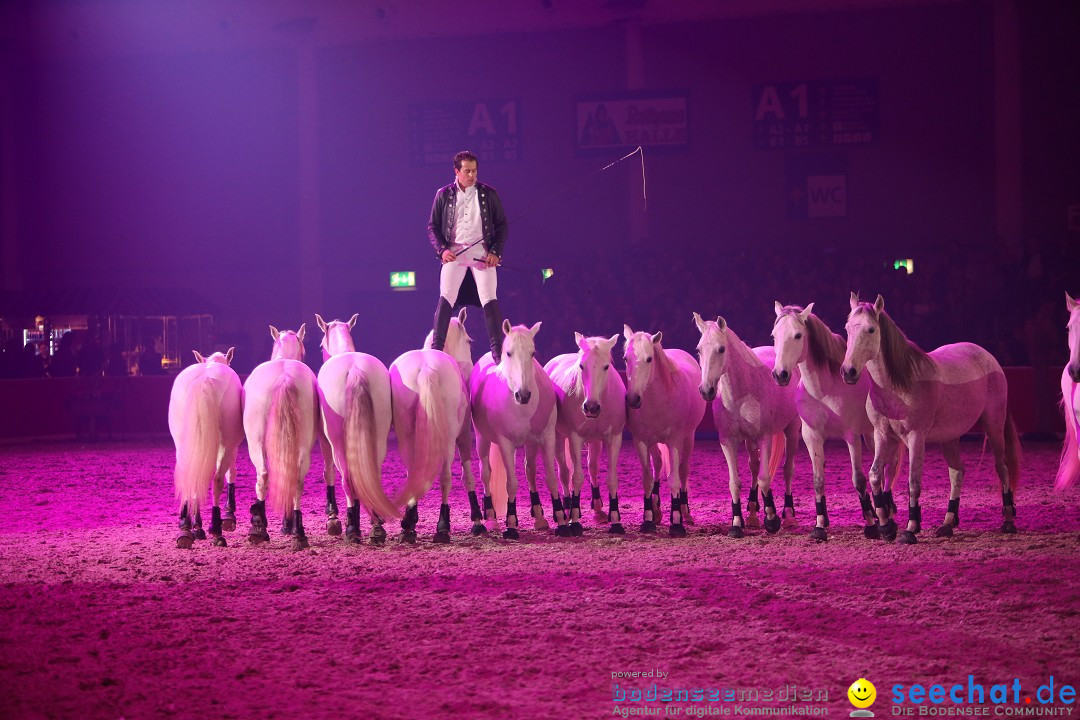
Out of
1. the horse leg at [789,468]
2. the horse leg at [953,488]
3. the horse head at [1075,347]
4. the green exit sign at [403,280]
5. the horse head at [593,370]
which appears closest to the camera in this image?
the horse head at [1075,347]

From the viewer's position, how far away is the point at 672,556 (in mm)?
7965

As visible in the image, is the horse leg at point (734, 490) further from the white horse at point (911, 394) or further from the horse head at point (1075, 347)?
the horse head at point (1075, 347)

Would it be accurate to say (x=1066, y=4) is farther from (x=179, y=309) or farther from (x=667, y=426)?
(x=179, y=309)

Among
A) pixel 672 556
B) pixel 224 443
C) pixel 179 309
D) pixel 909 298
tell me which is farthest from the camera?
pixel 179 309

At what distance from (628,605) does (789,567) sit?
163 centimetres

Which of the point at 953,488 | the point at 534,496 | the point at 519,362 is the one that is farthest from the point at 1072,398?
the point at 534,496

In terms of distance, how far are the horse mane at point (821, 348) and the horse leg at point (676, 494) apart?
150cm

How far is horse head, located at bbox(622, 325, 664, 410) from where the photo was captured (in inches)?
352

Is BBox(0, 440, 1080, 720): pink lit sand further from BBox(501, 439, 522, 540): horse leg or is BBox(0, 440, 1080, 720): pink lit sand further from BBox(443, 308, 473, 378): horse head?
BBox(443, 308, 473, 378): horse head

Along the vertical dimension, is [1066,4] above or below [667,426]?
above

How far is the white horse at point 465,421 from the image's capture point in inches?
366

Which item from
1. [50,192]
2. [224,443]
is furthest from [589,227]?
[224,443]

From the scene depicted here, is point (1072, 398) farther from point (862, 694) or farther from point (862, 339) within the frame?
point (862, 694)

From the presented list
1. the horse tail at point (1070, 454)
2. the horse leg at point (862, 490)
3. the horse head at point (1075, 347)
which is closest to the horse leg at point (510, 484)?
the horse leg at point (862, 490)
